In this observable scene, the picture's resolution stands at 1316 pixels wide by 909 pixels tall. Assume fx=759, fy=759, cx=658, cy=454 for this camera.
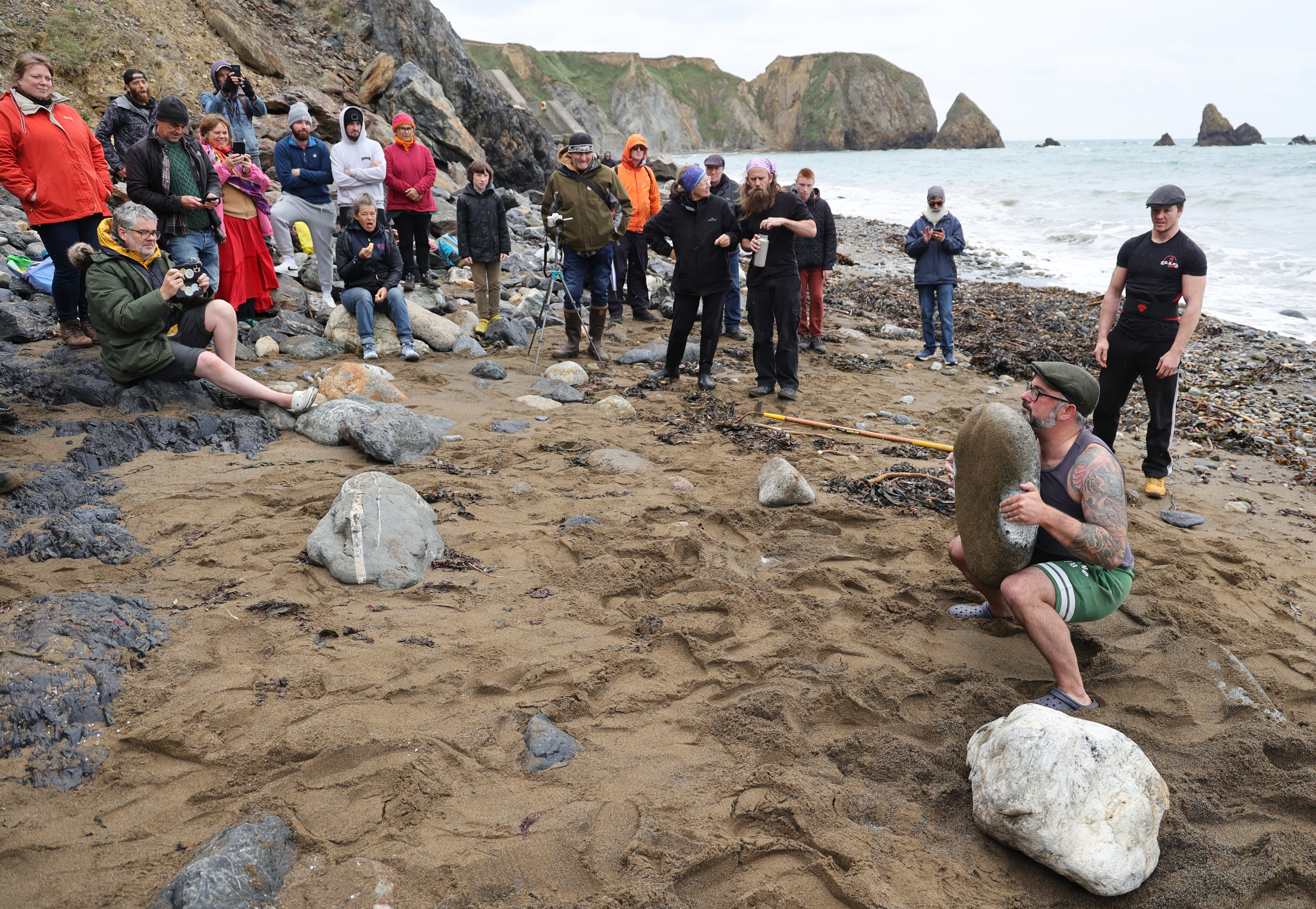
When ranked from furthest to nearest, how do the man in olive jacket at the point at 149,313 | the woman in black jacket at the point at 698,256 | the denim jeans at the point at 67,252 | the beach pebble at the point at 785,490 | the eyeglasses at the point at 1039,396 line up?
the woman in black jacket at the point at 698,256, the denim jeans at the point at 67,252, the man in olive jacket at the point at 149,313, the beach pebble at the point at 785,490, the eyeglasses at the point at 1039,396

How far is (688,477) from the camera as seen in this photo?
5.46 m

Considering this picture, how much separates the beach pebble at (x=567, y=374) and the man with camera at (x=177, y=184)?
2.96 metres

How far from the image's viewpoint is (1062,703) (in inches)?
124

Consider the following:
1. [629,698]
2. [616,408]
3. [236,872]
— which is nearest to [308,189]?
[616,408]

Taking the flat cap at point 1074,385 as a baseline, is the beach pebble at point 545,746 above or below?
below

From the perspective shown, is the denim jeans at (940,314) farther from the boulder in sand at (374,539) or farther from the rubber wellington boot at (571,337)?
the boulder in sand at (374,539)

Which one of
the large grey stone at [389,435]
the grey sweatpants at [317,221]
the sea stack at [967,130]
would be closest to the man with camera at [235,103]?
the grey sweatpants at [317,221]

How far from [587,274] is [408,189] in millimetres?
2466

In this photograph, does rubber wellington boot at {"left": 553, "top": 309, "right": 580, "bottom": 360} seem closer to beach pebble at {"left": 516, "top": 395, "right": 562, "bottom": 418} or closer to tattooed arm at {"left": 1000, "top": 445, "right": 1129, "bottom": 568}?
beach pebble at {"left": 516, "top": 395, "right": 562, "bottom": 418}

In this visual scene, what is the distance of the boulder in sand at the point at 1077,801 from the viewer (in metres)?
2.38

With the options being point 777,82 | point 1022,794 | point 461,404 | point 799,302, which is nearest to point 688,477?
point 461,404

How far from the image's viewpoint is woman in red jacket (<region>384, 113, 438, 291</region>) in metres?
8.88

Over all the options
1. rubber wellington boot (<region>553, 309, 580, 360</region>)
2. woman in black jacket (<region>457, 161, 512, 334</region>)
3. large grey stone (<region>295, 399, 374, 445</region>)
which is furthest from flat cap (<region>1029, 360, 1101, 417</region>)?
woman in black jacket (<region>457, 161, 512, 334</region>)

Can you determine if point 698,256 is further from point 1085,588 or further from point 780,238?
point 1085,588
